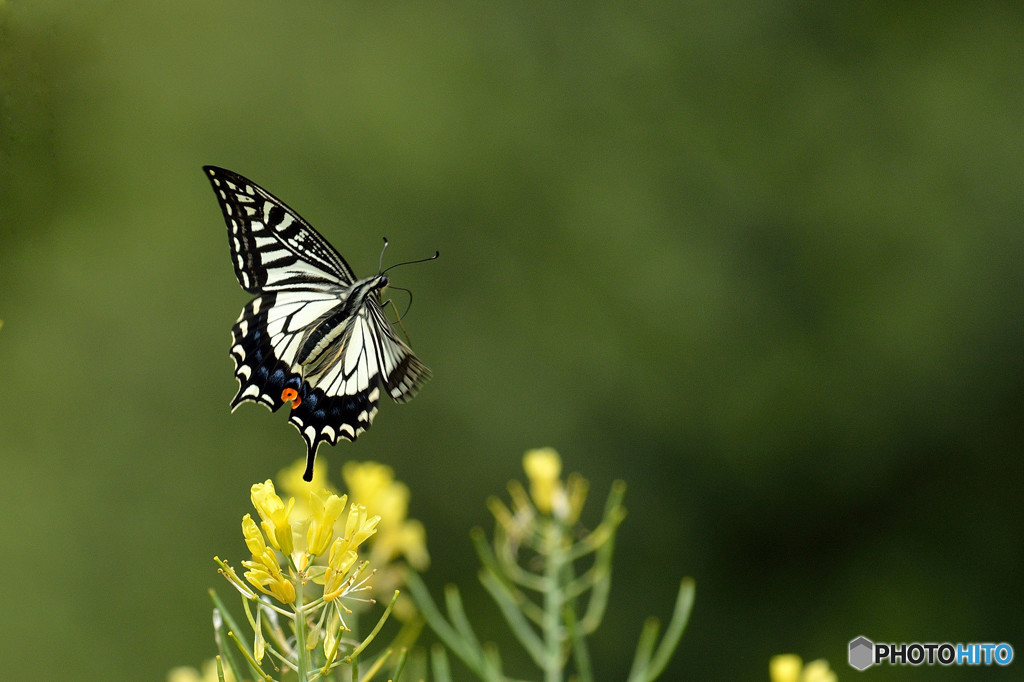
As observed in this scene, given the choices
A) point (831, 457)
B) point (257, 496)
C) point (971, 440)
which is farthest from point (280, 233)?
point (971, 440)

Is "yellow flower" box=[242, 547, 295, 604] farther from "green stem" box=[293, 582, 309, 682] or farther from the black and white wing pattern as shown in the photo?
the black and white wing pattern

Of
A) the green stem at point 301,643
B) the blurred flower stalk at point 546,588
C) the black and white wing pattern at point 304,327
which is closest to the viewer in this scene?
the green stem at point 301,643

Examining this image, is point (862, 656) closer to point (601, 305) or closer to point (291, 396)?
point (291, 396)

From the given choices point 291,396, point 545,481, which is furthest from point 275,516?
point 545,481

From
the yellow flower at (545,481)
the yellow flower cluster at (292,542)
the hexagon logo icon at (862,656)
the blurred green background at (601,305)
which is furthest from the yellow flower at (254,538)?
the blurred green background at (601,305)

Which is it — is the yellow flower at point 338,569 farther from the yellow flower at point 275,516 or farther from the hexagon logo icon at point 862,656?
the hexagon logo icon at point 862,656

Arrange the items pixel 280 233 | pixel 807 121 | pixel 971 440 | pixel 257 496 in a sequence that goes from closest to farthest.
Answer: pixel 257 496
pixel 280 233
pixel 971 440
pixel 807 121

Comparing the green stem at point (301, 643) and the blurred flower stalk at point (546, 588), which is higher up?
the blurred flower stalk at point (546, 588)

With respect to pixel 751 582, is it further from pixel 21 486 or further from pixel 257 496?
pixel 257 496
